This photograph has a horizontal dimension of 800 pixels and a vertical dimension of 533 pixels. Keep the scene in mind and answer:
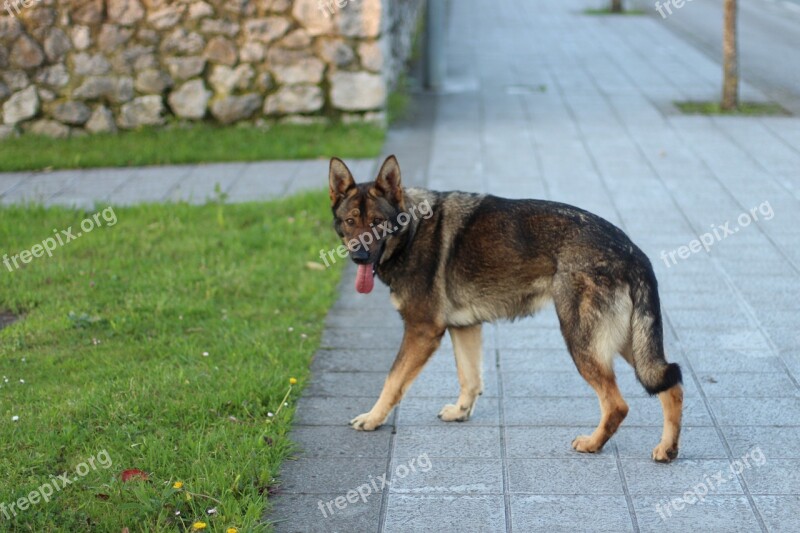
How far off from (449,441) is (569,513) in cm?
96

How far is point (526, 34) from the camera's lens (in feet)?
70.1

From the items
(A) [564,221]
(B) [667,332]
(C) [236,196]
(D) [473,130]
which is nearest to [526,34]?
(D) [473,130]

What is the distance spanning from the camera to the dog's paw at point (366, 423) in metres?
5.30

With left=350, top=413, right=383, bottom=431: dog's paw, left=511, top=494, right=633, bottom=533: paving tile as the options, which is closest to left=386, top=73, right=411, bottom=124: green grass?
left=350, top=413, right=383, bottom=431: dog's paw

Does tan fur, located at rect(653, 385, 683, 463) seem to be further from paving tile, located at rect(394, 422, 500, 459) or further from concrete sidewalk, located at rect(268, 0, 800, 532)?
paving tile, located at rect(394, 422, 500, 459)

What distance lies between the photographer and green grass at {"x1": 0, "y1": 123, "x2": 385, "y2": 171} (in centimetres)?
1124

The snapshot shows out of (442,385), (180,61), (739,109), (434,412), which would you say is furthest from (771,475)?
(739,109)

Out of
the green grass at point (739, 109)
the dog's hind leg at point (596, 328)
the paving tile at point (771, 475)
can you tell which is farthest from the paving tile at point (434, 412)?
the green grass at point (739, 109)

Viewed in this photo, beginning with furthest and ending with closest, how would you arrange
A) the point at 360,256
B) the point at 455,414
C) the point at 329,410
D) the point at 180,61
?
the point at 180,61 < the point at 329,410 < the point at 455,414 < the point at 360,256

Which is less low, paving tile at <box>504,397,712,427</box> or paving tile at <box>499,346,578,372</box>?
paving tile at <box>504,397,712,427</box>

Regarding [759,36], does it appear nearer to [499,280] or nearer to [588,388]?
[588,388]

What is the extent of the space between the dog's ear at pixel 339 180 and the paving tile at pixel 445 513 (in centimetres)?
157

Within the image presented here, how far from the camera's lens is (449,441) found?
520 cm

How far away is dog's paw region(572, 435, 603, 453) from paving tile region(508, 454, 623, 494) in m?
0.04
